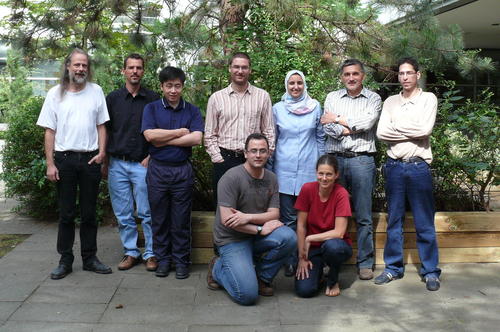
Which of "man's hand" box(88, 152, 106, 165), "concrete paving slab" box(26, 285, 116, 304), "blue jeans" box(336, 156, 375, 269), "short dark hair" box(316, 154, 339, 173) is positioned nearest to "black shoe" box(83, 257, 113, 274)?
"concrete paving slab" box(26, 285, 116, 304)

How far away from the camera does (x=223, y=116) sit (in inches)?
187

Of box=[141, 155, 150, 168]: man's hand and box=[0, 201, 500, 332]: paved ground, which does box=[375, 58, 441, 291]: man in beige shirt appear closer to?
box=[0, 201, 500, 332]: paved ground

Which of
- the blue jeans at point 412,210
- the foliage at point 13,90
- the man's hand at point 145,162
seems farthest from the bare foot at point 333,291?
the foliage at point 13,90

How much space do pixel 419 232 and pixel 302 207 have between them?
1.03 meters

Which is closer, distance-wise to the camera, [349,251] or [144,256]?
[349,251]

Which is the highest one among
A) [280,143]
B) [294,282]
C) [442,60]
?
[442,60]

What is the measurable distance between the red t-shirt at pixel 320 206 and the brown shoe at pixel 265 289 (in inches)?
18.9

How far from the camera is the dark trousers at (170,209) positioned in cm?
476

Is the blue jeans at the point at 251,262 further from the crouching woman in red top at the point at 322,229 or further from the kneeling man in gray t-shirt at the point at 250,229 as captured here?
the crouching woman in red top at the point at 322,229

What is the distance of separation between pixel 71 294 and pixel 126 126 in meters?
1.47

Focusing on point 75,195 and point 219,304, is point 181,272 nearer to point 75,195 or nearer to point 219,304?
point 219,304

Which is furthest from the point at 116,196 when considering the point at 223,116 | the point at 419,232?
the point at 419,232

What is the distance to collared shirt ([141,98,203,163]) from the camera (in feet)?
15.6

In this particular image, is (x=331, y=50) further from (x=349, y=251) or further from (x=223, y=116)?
(x=349, y=251)
